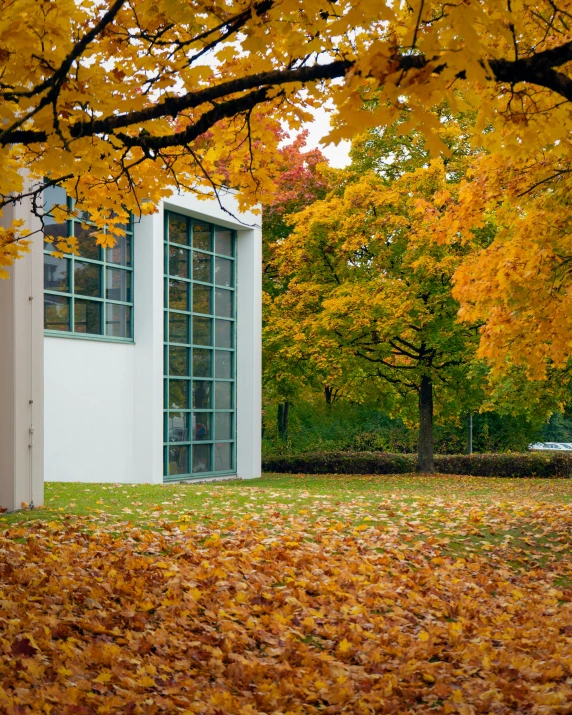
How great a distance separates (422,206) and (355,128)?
835cm

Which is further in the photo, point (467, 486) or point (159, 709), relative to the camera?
Result: point (467, 486)

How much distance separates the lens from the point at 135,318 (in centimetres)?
1806

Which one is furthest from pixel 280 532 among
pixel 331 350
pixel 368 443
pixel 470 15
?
pixel 368 443

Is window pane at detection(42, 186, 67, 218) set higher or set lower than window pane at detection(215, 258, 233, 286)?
higher

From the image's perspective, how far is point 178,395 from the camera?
19.1 metres

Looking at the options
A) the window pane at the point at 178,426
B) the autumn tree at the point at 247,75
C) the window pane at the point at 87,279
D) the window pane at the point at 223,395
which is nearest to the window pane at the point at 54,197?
the window pane at the point at 87,279

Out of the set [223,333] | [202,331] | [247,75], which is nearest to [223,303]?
[223,333]

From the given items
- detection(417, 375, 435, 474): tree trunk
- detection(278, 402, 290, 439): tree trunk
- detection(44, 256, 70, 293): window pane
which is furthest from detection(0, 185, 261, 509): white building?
detection(278, 402, 290, 439): tree trunk

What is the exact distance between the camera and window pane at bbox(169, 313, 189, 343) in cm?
1900

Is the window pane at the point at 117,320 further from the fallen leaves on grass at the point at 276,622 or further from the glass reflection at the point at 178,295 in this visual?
the fallen leaves on grass at the point at 276,622

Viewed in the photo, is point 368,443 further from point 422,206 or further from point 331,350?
point 422,206

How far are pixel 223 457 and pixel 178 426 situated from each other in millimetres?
1978

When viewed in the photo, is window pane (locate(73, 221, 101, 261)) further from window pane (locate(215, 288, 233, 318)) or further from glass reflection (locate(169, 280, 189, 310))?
window pane (locate(215, 288, 233, 318))

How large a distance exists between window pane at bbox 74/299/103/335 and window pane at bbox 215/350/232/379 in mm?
3959
